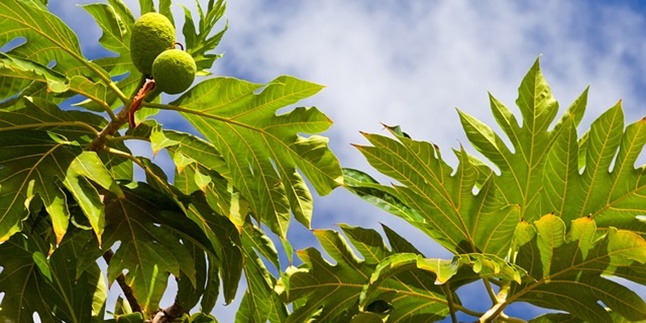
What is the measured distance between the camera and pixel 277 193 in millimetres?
3006

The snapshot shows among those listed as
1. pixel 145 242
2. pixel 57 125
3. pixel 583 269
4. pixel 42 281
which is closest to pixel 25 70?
pixel 57 125

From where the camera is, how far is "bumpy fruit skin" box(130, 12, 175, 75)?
2863mm

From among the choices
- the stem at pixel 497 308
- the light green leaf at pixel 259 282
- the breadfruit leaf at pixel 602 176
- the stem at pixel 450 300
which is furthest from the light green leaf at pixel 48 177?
the breadfruit leaf at pixel 602 176

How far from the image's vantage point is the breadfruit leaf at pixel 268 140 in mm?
2883

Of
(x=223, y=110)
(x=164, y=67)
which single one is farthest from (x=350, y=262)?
(x=164, y=67)

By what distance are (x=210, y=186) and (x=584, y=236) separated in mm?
1187

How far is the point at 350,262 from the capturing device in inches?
118

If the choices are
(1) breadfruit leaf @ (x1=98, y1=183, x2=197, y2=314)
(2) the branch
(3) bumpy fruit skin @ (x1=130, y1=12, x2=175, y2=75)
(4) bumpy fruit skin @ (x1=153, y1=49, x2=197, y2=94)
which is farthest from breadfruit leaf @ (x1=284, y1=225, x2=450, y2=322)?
(3) bumpy fruit skin @ (x1=130, y1=12, x2=175, y2=75)

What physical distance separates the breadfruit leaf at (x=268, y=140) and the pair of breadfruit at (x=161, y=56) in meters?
0.10

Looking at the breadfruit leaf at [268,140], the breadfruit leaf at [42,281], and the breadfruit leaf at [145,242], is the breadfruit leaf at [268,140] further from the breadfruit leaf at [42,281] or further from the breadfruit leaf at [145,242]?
the breadfruit leaf at [42,281]

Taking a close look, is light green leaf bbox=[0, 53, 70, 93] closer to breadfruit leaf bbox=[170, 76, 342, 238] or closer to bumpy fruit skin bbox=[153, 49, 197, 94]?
bumpy fruit skin bbox=[153, 49, 197, 94]

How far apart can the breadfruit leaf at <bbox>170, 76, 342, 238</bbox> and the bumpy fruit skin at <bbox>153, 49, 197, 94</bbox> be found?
10cm

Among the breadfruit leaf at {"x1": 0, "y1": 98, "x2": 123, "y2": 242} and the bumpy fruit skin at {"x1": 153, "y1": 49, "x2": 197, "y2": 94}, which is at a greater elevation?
the bumpy fruit skin at {"x1": 153, "y1": 49, "x2": 197, "y2": 94}

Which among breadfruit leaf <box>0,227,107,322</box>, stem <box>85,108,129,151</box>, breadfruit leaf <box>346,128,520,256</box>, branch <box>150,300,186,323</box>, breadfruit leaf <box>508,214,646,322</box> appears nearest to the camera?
breadfruit leaf <box>508,214,646,322</box>
